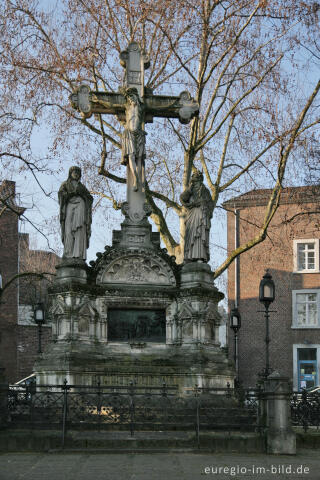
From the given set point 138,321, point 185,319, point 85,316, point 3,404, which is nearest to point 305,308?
point 185,319

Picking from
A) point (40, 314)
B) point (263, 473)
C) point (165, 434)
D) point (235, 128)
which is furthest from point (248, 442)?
point (235, 128)

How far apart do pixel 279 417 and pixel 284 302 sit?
93.0 ft

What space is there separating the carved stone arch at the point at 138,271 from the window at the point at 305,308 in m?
25.0

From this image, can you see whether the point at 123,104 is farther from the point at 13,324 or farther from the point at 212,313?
the point at 13,324

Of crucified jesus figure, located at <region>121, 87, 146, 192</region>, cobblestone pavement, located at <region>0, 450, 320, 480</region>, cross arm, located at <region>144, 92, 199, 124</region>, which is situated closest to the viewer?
cobblestone pavement, located at <region>0, 450, 320, 480</region>

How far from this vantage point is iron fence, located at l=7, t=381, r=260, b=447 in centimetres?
1428

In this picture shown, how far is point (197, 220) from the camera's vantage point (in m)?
18.1

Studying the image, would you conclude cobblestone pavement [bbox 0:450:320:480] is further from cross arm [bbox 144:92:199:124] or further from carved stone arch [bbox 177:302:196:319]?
cross arm [bbox 144:92:199:124]

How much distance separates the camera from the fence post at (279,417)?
45.9 ft

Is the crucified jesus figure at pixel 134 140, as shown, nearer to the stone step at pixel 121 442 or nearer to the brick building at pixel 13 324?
the stone step at pixel 121 442

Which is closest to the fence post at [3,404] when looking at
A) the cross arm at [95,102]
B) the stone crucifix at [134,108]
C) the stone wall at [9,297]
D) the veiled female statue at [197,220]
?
the stone crucifix at [134,108]

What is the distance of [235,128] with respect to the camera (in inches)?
1041

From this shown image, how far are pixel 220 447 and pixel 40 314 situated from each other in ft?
39.7

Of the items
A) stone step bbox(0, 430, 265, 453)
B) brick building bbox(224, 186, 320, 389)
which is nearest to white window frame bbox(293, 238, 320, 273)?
brick building bbox(224, 186, 320, 389)
